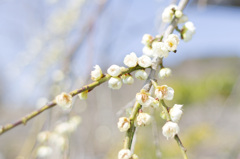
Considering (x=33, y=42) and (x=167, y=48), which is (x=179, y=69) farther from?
(x=167, y=48)

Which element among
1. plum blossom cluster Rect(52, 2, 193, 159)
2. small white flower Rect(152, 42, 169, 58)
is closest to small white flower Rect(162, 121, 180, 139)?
plum blossom cluster Rect(52, 2, 193, 159)

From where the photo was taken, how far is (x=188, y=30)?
1.58 ft

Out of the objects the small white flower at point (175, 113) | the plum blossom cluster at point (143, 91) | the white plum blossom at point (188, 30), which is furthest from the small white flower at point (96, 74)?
the white plum blossom at point (188, 30)

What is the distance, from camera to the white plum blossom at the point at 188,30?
480 mm

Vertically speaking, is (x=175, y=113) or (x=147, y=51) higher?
(x=147, y=51)

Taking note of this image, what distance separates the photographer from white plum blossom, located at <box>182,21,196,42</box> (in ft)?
1.58

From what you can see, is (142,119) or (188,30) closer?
(142,119)

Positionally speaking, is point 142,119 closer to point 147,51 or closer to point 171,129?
point 171,129

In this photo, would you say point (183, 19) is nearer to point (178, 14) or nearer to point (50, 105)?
→ point (178, 14)

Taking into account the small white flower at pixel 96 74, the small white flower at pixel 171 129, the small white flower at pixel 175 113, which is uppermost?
the small white flower at pixel 96 74

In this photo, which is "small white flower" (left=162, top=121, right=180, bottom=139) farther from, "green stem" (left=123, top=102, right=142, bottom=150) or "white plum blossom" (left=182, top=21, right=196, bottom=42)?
"white plum blossom" (left=182, top=21, right=196, bottom=42)

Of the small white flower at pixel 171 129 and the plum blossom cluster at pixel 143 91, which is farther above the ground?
the plum blossom cluster at pixel 143 91

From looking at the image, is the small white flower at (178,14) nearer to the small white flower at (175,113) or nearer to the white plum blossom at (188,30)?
the white plum blossom at (188,30)

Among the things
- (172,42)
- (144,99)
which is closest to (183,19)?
(172,42)
